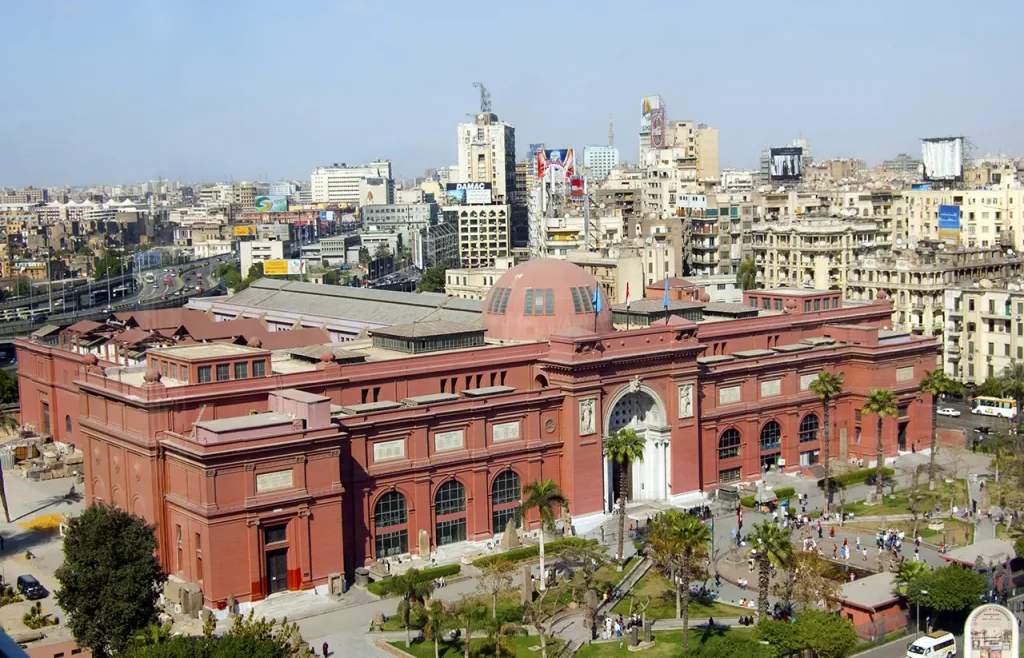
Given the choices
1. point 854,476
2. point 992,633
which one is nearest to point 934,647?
point 992,633

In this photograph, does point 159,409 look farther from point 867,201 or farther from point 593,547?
point 867,201

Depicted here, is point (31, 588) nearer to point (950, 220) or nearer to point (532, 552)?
point (532, 552)

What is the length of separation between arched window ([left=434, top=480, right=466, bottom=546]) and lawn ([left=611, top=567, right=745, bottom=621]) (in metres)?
9.89

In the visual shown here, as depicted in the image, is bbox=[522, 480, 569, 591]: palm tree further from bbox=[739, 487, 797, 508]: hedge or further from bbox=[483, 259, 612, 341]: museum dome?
bbox=[739, 487, 797, 508]: hedge

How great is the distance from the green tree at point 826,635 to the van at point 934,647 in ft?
7.73

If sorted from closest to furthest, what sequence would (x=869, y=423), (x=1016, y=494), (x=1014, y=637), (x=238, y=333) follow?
(x=1014, y=637) < (x=1016, y=494) < (x=869, y=423) < (x=238, y=333)

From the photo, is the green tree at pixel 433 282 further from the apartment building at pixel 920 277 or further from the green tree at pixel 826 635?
the green tree at pixel 826 635

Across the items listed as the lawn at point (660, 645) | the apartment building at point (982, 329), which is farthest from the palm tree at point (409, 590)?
the apartment building at point (982, 329)

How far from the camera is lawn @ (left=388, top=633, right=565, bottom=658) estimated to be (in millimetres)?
50375

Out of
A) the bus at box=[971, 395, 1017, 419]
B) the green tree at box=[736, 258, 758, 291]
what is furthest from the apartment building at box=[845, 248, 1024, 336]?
the green tree at box=[736, 258, 758, 291]

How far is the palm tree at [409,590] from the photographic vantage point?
169 feet

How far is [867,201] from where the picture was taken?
15662 centimetres

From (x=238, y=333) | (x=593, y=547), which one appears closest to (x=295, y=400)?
(x=593, y=547)

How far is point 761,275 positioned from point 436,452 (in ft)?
259
